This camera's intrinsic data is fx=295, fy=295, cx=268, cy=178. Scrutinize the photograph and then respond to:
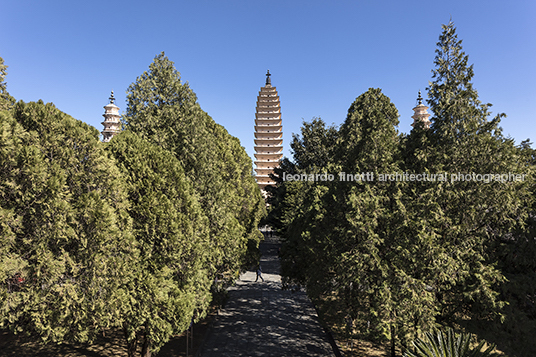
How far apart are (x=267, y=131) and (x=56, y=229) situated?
64.2 meters

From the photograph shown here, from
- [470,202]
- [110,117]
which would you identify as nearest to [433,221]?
[470,202]

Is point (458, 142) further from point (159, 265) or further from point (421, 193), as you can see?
point (159, 265)

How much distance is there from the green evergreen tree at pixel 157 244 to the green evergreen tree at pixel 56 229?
737 mm

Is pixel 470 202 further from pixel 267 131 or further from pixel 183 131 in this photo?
pixel 267 131

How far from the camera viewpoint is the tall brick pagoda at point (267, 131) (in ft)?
229

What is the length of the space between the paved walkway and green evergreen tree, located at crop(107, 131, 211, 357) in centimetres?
490

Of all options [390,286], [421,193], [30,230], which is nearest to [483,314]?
[390,286]

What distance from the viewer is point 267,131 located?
70.0 meters

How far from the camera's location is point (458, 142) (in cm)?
1026

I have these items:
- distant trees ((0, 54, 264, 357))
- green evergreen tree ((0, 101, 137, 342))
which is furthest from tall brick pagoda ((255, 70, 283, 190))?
green evergreen tree ((0, 101, 137, 342))

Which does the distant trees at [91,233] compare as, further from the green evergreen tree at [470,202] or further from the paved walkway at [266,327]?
the green evergreen tree at [470,202]

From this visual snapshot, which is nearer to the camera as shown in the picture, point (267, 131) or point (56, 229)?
point (56, 229)

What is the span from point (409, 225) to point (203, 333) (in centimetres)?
1151

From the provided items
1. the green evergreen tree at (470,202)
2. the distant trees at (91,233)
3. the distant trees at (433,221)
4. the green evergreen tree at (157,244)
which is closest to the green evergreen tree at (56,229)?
the distant trees at (91,233)
